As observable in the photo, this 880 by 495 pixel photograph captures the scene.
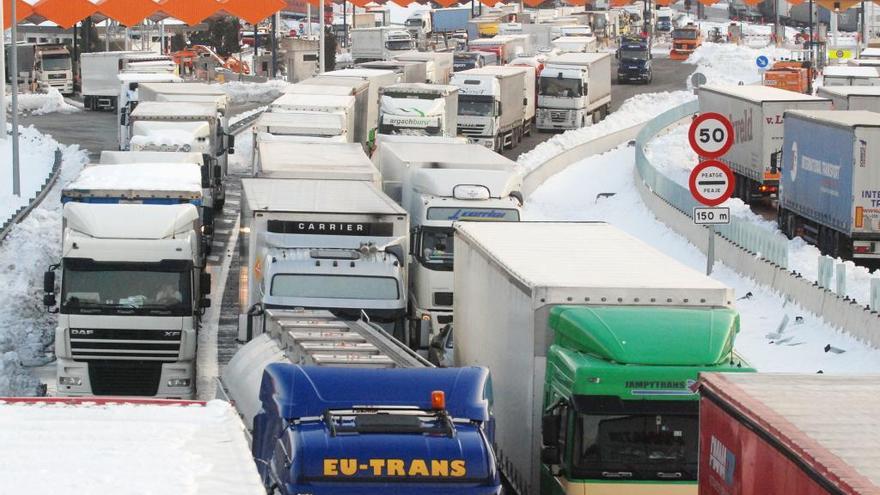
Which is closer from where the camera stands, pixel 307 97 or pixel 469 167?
pixel 469 167

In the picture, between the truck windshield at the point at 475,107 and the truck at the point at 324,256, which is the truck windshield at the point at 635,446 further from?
the truck windshield at the point at 475,107

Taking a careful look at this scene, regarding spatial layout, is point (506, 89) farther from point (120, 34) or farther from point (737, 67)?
point (120, 34)

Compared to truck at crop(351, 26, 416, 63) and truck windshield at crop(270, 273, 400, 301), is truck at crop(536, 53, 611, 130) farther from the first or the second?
truck windshield at crop(270, 273, 400, 301)

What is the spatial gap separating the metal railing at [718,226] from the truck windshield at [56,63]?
36.2 metres

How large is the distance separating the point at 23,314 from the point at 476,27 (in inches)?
3849

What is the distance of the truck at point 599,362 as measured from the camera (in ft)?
45.9

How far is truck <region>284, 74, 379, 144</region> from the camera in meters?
43.9

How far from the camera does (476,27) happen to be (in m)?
125

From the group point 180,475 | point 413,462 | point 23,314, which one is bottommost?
point 23,314

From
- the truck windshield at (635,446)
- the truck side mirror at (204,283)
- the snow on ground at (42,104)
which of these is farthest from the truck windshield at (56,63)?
the truck windshield at (635,446)

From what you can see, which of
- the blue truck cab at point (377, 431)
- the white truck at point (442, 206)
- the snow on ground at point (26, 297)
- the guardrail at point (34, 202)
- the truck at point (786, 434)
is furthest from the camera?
the guardrail at point (34, 202)

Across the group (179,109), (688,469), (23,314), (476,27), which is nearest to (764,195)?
(179,109)

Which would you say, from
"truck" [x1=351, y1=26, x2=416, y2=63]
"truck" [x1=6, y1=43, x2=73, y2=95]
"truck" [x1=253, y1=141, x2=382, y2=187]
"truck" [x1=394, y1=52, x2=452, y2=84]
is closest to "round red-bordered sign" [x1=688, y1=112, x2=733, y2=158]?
"truck" [x1=253, y1=141, x2=382, y2=187]

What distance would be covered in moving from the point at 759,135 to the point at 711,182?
82.2ft
